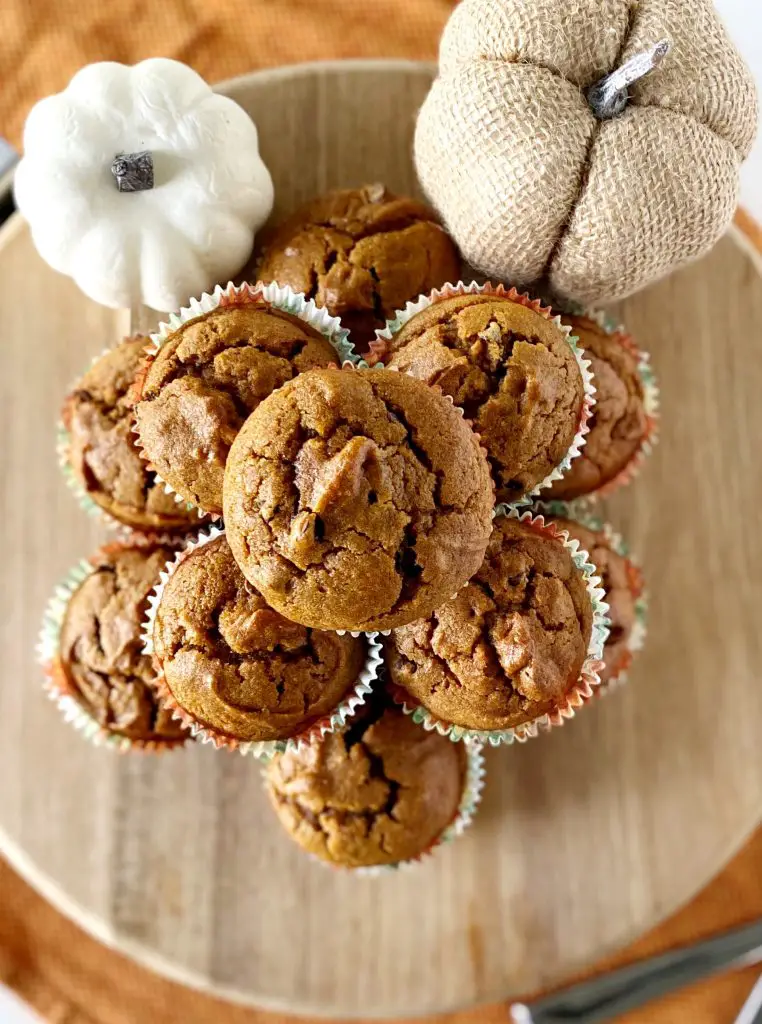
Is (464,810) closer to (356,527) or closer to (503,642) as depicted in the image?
(503,642)

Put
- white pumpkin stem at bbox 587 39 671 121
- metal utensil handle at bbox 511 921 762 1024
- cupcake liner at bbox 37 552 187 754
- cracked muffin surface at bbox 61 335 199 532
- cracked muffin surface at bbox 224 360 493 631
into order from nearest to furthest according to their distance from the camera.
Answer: cracked muffin surface at bbox 224 360 493 631
white pumpkin stem at bbox 587 39 671 121
cracked muffin surface at bbox 61 335 199 532
cupcake liner at bbox 37 552 187 754
metal utensil handle at bbox 511 921 762 1024

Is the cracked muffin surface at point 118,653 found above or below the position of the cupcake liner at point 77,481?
below

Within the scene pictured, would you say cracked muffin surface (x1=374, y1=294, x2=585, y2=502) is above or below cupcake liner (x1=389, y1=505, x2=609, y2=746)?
above

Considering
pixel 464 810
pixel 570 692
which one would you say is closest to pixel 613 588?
pixel 570 692

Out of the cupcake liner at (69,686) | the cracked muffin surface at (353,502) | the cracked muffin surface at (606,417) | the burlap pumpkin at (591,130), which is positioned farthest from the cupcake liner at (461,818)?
the burlap pumpkin at (591,130)

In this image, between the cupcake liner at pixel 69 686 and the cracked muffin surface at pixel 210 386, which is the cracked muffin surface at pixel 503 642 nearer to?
the cracked muffin surface at pixel 210 386

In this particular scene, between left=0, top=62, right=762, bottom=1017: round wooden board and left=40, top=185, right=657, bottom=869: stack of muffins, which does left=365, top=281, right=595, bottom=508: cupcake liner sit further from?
left=0, top=62, right=762, bottom=1017: round wooden board

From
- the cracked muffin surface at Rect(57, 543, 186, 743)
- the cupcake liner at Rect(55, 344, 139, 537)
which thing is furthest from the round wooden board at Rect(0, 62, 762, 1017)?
the cracked muffin surface at Rect(57, 543, 186, 743)
